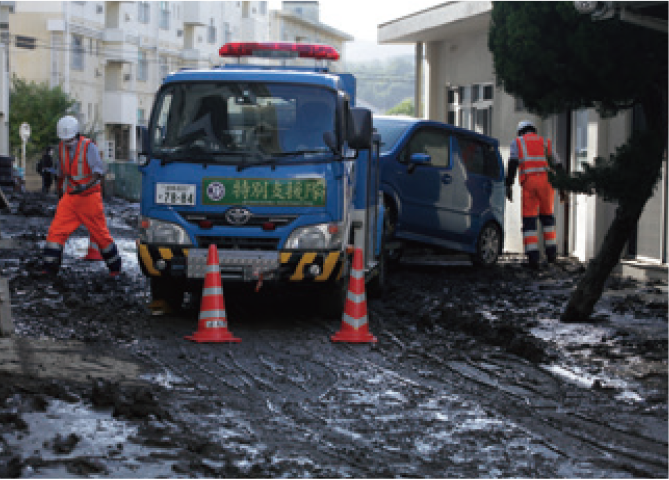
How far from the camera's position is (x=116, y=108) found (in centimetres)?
6994

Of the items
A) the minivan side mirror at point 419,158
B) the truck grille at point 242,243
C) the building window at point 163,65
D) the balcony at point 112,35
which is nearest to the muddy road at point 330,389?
the truck grille at point 242,243

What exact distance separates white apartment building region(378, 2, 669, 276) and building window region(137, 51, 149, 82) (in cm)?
4514

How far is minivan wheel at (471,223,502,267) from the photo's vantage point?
17453 mm

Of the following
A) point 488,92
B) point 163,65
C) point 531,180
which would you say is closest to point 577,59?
point 531,180

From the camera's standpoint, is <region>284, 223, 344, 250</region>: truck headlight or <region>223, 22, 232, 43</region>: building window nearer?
<region>284, 223, 344, 250</region>: truck headlight

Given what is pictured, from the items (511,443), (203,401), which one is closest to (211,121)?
(203,401)

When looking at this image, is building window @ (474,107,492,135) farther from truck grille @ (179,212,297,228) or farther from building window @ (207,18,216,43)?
building window @ (207,18,216,43)

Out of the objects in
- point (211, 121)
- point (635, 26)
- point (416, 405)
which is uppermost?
point (635, 26)

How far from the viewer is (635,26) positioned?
34.1 ft

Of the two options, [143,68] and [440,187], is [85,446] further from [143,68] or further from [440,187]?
[143,68]

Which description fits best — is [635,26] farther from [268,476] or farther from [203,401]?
[268,476]

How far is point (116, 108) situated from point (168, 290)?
5991cm

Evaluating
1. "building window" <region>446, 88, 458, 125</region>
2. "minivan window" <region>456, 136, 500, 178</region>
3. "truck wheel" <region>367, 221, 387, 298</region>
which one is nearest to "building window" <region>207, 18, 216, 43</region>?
"building window" <region>446, 88, 458, 125</region>

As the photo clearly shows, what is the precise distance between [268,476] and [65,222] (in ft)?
28.0
